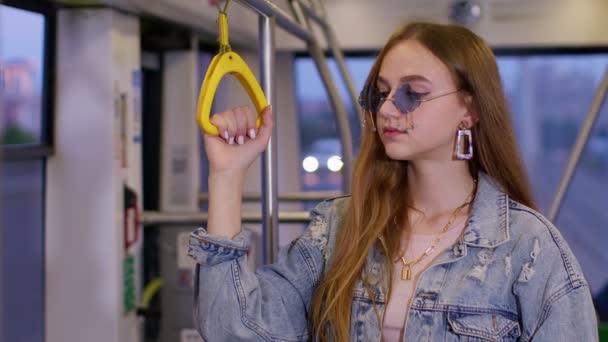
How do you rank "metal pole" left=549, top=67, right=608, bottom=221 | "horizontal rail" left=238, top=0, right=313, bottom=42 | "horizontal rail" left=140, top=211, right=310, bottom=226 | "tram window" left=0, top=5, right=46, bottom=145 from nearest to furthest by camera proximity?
"horizontal rail" left=238, top=0, right=313, bottom=42
"tram window" left=0, top=5, right=46, bottom=145
"horizontal rail" left=140, top=211, right=310, bottom=226
"metal pole" left=549, top=67, right=608, bottom=221

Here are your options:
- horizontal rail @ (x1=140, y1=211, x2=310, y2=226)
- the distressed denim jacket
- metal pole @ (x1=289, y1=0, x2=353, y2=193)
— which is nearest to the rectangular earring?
the distressed denim jacket

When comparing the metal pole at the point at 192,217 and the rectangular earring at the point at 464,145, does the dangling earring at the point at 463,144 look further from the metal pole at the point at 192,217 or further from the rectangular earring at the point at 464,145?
the metal pole at the point at 192,217

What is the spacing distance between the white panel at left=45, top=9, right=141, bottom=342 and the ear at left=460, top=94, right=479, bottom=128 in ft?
6.46

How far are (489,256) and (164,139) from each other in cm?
315

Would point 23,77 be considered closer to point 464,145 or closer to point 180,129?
point 180,129

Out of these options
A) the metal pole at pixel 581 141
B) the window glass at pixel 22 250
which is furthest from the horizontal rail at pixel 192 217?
the metal pole at pixel 581 141

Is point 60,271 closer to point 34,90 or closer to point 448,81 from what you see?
point 34,90

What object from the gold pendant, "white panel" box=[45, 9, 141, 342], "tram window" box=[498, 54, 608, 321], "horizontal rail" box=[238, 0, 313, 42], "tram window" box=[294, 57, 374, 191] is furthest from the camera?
"tram window" box=[498, 54, 608, 321]

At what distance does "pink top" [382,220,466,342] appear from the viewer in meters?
1.73

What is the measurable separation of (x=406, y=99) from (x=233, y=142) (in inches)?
14.8

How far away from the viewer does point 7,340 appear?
3.26 meters

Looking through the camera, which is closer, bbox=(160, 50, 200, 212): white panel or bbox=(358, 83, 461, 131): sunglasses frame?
bbox=(358, 83, 461, 131): sunglasses frame

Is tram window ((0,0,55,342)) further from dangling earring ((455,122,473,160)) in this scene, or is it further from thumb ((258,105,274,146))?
dangling earring ((455,122,473,160))

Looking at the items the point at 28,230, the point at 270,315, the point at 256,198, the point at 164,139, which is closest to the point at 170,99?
the point at 164,139
